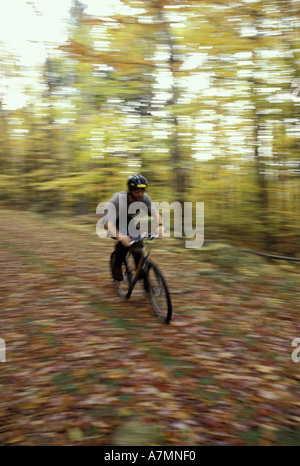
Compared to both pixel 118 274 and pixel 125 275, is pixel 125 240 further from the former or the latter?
pixel 125 275

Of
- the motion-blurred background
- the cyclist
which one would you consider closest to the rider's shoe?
the cyclist

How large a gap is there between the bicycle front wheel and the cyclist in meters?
0.45

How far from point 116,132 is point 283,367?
24.8 feet

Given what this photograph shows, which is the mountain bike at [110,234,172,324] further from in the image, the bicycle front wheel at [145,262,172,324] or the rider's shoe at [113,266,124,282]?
the rider's shoe at [113,266,124,282]

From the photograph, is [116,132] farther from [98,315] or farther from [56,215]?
[56,215]

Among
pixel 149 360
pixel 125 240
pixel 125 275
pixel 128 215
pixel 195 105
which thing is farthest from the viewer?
pixel 195 105

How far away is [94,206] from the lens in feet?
50.6

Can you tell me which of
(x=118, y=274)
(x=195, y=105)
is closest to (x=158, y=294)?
(x=118, y=274)

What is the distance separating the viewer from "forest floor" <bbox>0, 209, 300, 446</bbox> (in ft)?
10.2

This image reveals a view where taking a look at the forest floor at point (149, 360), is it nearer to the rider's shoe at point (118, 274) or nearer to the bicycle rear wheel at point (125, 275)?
the bicycle rear wheel at point (125, 275)

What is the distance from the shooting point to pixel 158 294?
534cm

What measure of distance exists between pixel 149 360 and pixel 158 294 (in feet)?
4.13

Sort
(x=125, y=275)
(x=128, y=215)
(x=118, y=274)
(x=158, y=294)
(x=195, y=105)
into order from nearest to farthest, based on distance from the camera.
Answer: (x=158, y=294)
(x=128, y=215)
(x=118, y=274)
(x=125, y=275)
(x=195, y=105)

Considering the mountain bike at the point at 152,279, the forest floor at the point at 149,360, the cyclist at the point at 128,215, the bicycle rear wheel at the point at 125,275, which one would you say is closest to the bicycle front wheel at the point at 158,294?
the mountain bike at the point at 152,279
